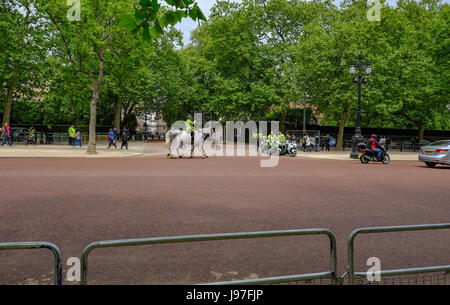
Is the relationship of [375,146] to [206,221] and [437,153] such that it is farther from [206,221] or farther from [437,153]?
[206,221]

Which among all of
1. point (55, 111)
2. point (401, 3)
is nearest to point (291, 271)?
point (55, 111)

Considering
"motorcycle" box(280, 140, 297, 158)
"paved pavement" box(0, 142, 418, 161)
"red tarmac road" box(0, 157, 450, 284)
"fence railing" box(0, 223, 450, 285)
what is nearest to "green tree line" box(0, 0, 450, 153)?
"paved pavement" box(0, 142, 418, 161)

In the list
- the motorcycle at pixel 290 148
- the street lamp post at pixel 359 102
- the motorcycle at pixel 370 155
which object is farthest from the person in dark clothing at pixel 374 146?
the motorcycle at pixel 290 148

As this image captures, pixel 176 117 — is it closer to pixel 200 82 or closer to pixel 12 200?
pixel 200 82

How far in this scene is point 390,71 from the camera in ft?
104

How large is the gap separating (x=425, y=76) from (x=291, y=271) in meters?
36.4

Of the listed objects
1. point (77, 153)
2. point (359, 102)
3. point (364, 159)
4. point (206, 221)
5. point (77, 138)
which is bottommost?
point (206, 221)

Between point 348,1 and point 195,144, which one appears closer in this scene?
point 195,144

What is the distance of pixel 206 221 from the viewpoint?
241 inches

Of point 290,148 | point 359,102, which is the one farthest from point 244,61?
point 359,102

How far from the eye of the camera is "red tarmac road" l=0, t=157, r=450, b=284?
4.06 m

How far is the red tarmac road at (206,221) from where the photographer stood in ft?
13.3

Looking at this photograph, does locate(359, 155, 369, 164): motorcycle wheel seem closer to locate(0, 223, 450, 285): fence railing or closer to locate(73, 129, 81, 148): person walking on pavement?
locate(0, 223, 450, 285): fence railing
